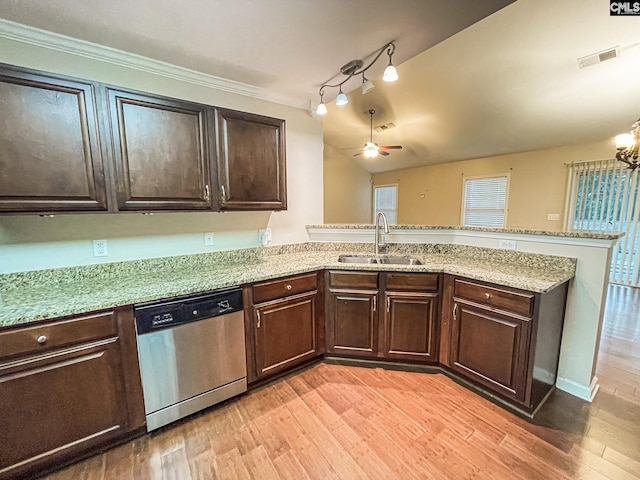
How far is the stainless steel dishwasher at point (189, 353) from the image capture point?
157cm

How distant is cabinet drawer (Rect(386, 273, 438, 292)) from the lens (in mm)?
2150

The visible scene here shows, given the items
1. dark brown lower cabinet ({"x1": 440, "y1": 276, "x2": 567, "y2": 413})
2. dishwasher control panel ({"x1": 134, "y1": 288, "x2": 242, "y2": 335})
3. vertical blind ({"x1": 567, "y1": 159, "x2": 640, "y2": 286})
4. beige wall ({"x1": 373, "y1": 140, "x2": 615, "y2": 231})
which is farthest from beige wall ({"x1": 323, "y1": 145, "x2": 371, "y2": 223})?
dishwasher control panel ({"x1": 134, "y1": 288, "x2": 242, "y2": 335})

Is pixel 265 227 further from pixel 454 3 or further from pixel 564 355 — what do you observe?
pixel 564 355

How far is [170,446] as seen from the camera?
5.15 ft

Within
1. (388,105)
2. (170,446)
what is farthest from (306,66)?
(388,105)

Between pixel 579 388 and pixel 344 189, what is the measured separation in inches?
274

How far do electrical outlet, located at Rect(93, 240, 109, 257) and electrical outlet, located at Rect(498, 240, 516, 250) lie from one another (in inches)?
122

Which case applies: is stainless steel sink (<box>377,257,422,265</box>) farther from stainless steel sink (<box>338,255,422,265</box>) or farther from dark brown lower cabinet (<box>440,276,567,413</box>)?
dark brown lower cabinet (<box>440,276,567,413</box>)

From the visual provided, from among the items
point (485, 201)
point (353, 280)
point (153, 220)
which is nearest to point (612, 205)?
point (485, 201)

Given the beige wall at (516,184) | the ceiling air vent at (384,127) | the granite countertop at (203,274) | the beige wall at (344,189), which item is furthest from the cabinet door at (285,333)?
the beige wall at (516,184)

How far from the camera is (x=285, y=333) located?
2121mm

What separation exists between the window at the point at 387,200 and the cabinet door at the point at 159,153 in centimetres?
717

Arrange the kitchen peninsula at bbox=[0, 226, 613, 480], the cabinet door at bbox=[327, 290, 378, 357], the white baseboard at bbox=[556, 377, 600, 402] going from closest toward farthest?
1. the kitchen peninsula at bbox=[0, 226, 613, 480]
2. the white baseboard at bbox=[556, 377, 600, 402]
3. the cabinet door at bbox=[327, 290, 378, 357]

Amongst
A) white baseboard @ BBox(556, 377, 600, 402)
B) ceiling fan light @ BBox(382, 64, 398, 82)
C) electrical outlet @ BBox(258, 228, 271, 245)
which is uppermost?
ceiling fan light @ BBox(382, 64, 398, 82)
